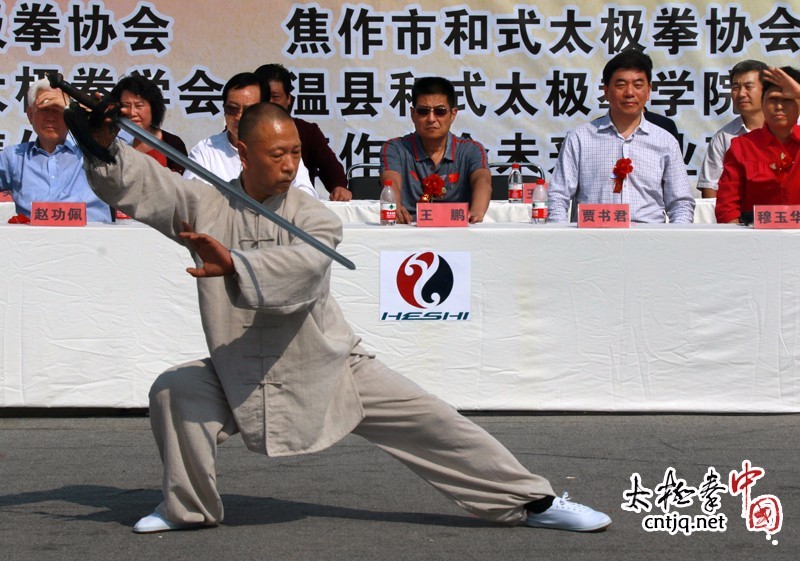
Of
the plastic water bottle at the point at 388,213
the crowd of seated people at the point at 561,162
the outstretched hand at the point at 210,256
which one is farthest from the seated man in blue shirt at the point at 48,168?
the outstretched hand at the point at 210,256

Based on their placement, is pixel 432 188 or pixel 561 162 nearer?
pixel 432 188

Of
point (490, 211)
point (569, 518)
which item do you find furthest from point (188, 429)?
point (490, 211)

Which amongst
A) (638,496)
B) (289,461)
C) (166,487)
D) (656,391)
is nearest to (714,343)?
(656,391)

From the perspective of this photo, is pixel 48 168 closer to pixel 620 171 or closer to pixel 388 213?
pixel 388 213

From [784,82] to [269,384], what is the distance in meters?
3.54

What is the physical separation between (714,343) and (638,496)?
1.70 m

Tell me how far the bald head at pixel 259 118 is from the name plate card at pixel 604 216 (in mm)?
2451

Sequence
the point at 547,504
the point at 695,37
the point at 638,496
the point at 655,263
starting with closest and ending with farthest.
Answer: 1. the point at 547,504
2. the point at 638,496
3. the point at 655,263
4. the point at 695,37

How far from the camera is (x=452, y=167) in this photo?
282 inches

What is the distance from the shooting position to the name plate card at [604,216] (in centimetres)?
625

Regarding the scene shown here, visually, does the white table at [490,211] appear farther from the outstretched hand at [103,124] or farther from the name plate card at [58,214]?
the outstretched hand at [103,124]

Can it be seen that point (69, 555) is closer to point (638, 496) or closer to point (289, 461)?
point (289, 461)

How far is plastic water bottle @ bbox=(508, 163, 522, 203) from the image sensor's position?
8.65 m

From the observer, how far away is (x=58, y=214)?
246 inches
